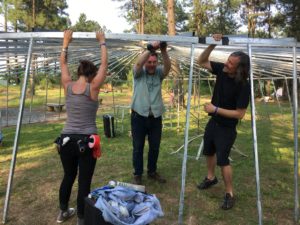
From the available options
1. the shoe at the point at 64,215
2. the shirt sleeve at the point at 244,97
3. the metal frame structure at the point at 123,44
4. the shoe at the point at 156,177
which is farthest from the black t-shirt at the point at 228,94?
the shoe at the point at 64,215

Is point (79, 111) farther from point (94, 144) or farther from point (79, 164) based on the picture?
point (79, 164)

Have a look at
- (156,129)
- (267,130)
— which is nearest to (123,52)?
(156,129)

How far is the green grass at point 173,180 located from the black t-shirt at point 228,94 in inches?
44.8

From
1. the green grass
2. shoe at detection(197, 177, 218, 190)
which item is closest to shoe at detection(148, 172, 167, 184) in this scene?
the green grass

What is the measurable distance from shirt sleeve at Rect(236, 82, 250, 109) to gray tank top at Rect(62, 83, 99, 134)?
1.62 metres

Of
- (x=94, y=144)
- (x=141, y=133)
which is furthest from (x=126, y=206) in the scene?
(x=141, y=133)

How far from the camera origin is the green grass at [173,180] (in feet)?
14.1

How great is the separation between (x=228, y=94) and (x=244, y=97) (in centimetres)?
23

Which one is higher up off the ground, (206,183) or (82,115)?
(82,115)

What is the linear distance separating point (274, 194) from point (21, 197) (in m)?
3.49

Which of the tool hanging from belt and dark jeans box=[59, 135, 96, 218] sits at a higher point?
the tool hanging from belt

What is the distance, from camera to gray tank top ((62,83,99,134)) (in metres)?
3.55

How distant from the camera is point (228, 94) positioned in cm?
421

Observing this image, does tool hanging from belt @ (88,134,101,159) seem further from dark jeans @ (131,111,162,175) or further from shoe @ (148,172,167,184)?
shoe @ (148,172,167,184)
